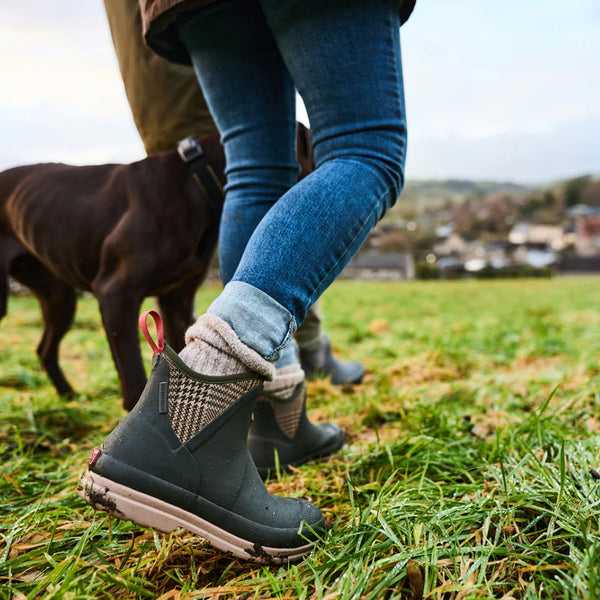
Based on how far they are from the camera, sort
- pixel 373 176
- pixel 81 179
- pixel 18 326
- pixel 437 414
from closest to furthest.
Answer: pixel 373 176, pixel 437 414, pixel 81 179, pixel 18 326

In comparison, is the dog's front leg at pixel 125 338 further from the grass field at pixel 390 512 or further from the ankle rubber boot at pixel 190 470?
the ankle rubber boot at pixel 190 470

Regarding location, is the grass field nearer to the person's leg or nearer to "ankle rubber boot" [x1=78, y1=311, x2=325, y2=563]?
"ankle rubber boot" [x1=78, y1=311, x2=325, y2=563]

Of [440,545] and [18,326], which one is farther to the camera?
[18,326]

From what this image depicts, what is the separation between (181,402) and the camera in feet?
3.20

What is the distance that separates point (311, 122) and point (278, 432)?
Answer: 0.90 m

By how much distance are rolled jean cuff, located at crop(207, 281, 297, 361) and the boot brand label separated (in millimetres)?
175

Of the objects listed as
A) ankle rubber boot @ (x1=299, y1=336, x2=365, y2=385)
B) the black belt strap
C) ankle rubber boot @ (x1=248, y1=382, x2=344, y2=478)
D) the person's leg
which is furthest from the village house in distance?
ankle rubber boot @ (x1=248, y1=382, x2=344, y2=478)

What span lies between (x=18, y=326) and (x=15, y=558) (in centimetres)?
573

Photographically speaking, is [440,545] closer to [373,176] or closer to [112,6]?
[373,176]

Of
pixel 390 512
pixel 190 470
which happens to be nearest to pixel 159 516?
pixel 190 470

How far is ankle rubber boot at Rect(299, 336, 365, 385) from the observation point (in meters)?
2.66

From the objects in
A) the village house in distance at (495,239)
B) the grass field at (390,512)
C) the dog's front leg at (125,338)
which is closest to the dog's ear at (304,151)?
the dog's front leg at (125,338)

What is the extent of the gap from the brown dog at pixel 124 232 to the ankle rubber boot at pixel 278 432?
51cm

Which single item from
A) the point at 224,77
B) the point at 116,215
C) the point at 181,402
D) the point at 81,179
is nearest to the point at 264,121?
the point at 224,77
